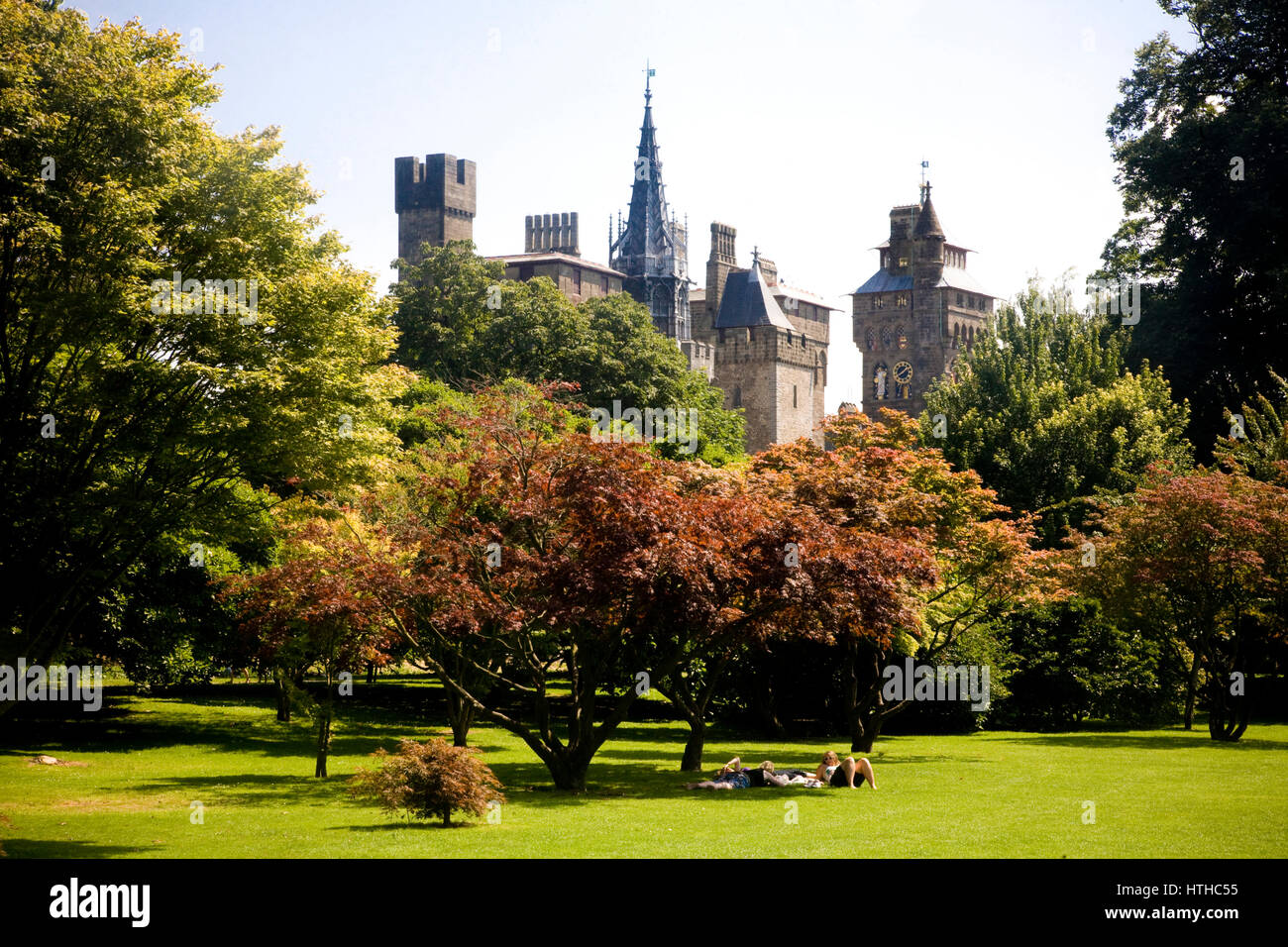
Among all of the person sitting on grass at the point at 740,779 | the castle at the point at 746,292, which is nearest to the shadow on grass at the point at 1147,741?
the person sitting on grass at the point at 740,779

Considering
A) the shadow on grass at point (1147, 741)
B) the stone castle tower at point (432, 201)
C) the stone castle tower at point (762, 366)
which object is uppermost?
the stone castle tower at point (432, 201)

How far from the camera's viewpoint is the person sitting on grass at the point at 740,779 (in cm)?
2150

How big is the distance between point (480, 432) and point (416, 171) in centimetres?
8054

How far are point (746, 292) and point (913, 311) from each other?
2958 centimetres

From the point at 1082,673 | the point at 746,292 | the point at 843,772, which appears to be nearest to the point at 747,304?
the point at 746,292

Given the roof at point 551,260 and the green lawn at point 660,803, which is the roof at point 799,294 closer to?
the roof at point 551,260

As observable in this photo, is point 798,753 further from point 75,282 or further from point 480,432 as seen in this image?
point 75,282

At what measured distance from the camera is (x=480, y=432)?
21641 mm

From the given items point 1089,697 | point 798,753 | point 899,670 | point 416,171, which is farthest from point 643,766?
point 416,171

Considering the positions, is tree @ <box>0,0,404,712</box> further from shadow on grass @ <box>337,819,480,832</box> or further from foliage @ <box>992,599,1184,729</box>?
foliage @ <box>992,599,1184,729</box>

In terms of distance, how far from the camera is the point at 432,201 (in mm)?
97188

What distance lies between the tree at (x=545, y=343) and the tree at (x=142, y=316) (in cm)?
3557

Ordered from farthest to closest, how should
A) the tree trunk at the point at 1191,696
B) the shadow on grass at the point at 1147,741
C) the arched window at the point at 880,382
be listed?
1. the arched window at the point at 880,382
2. the tree trunk at the point at 1191,696
3. the shadow on grass at the point at 1147,741

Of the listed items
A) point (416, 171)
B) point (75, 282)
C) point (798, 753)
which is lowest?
point (798, 753)
